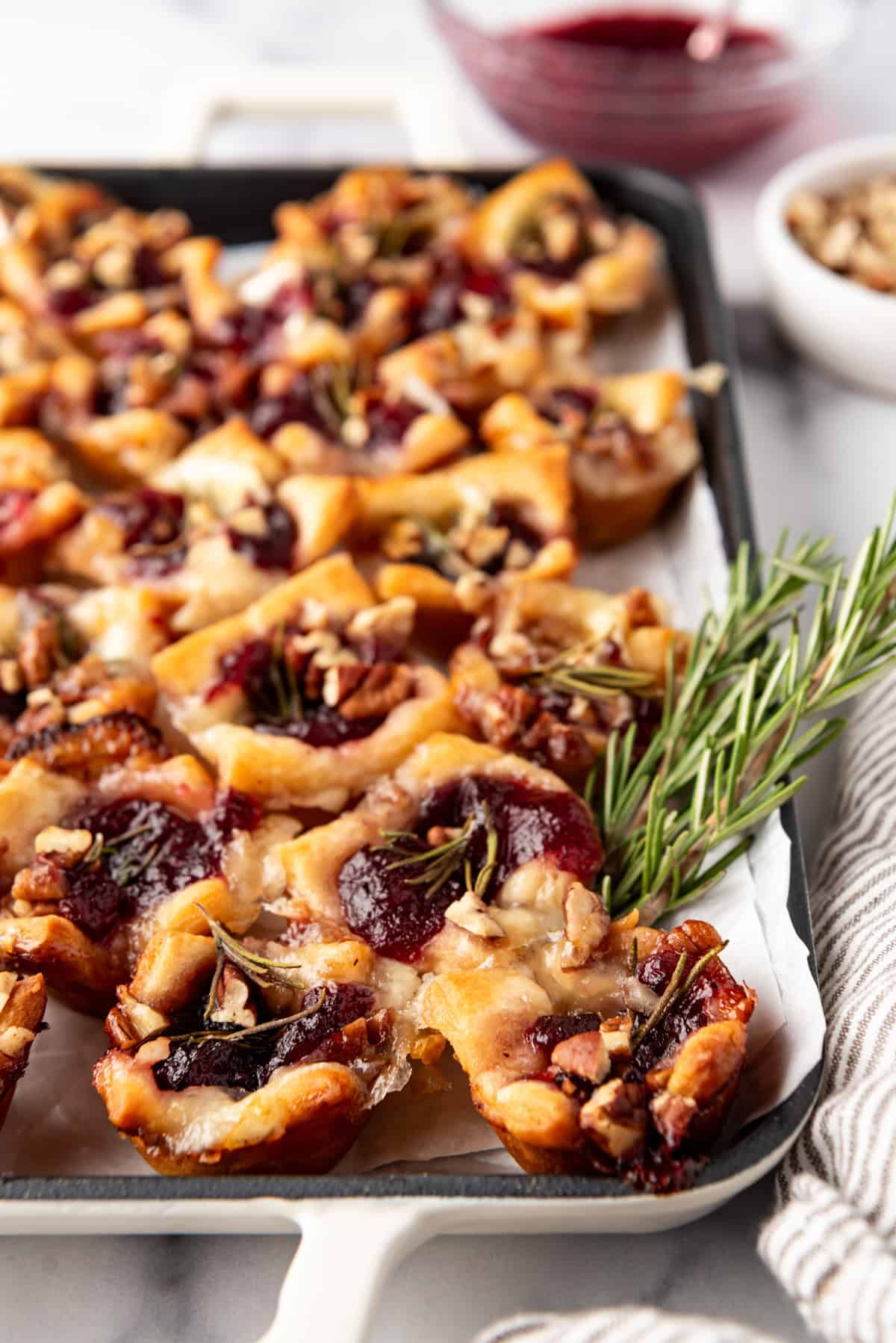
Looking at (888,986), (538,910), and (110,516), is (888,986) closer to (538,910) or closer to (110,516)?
(538,910)

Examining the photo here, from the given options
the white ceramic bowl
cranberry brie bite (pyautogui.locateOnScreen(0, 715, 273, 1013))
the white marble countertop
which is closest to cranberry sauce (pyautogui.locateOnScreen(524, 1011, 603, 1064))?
the white marble countertop

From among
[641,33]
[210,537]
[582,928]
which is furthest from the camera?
[641,33]

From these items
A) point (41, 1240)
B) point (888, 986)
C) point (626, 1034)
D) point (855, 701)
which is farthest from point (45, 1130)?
point (855, 701)

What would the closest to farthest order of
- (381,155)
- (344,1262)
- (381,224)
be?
(344,1262) < (381,224) < (381,155)

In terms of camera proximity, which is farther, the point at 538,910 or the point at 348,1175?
the point at 538,910

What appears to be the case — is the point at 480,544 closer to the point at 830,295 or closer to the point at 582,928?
the point at 582,928

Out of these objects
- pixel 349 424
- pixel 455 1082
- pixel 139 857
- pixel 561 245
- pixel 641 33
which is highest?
pixel 641 33

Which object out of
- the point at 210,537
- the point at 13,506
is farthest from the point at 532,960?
the point at 13,506
